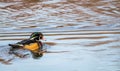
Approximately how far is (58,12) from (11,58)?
6.66 m

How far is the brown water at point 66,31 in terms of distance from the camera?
1209 cm

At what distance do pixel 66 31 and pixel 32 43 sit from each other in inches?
95.3

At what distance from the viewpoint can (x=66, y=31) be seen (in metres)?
16.2

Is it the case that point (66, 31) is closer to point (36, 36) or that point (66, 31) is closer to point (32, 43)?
point (36, 36)

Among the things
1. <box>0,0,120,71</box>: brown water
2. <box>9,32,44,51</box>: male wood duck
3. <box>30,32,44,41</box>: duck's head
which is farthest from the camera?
<box>30,32,44,41</box>: duck's head

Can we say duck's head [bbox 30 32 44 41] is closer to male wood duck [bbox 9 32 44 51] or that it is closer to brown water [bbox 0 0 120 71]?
male wood duck [bbox 9 32 44 51]

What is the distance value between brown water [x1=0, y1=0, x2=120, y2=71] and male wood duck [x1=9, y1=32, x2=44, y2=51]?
0.29m

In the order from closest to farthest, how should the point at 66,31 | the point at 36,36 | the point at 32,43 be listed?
the point at 32,43
the point at 36,36
the point at 66,31

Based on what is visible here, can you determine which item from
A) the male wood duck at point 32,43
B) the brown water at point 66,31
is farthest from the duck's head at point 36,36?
the brown water at point 66,31

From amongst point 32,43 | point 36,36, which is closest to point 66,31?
point 36,36

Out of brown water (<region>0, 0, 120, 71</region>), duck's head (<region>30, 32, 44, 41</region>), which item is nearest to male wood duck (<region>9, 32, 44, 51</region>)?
duck's head (<region>30, 32, 44, 41</region>)

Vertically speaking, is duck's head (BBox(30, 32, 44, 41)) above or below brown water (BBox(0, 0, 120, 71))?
above

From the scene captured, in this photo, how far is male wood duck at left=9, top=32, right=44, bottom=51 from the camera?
13.5 metres

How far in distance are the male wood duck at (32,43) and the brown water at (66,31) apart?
11.3 inches
